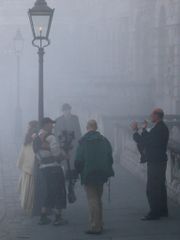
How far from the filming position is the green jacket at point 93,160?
38.3ft

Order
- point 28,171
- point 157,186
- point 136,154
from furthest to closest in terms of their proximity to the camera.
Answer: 1. point 136,154
2. point 28,171
3. point 157,186

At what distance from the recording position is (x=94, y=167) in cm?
1168

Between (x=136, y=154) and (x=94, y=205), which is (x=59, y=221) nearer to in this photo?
(x=94, y=205)

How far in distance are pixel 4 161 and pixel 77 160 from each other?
1179cm

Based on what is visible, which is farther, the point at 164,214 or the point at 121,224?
the point at 164,214

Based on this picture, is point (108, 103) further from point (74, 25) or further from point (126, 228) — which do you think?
point (74, 25)

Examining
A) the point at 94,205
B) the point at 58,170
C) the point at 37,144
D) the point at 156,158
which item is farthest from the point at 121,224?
the point at 37,144

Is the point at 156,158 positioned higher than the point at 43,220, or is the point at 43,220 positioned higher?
the point at 156,158

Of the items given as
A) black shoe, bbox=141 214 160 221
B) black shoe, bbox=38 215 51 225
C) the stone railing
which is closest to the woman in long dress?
black shoe, bbox=38 215 51 225

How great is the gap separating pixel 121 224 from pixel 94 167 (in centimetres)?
133

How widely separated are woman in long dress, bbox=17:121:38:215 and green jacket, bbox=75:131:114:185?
81.2 inches

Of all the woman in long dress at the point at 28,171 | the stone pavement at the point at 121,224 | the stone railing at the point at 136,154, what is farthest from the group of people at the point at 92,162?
the stone railing at the point at 136,154

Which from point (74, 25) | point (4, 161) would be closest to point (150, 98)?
point (4, 161)

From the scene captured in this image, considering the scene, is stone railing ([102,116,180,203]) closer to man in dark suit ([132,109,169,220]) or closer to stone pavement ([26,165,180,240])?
stone pavement ([26,165,180,240])
